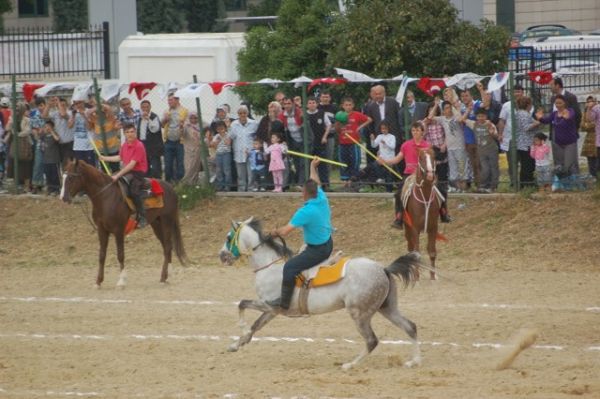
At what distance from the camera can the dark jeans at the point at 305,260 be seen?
14.9 meters

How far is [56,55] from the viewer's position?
126 ft

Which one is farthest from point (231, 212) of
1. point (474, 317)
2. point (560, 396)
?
point (560, 396)

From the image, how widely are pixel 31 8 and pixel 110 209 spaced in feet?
157

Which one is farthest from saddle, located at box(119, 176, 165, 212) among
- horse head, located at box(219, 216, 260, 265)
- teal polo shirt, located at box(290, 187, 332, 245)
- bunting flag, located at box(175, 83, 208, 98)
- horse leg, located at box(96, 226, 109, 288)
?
teal polo shirt, located at box(290, 187, 332, 245)

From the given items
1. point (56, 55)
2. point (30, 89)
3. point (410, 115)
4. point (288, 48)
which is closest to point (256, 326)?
point (410, 115)

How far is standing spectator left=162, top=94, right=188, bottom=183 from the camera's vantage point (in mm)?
26625

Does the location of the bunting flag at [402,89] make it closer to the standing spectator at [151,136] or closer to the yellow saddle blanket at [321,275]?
the standing spectator at [151,136]

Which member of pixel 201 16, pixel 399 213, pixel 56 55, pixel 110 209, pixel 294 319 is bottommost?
pixel 294 319

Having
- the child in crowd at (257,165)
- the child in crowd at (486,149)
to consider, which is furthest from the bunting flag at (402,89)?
the child in crowd at (257,165)

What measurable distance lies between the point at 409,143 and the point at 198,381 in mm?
8011

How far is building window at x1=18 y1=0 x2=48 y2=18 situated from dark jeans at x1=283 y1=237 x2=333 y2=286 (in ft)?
178

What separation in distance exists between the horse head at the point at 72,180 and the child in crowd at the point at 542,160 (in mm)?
8225

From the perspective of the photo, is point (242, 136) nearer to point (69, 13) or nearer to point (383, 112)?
point (383, 112)

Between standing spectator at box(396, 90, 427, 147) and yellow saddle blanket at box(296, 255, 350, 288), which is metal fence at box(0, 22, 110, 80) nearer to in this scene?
standing spectator at box(396, 90, 427, 147)
